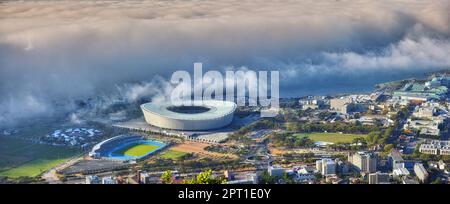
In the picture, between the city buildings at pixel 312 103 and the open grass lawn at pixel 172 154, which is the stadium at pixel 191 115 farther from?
the open grass lawn at pixel 172 154

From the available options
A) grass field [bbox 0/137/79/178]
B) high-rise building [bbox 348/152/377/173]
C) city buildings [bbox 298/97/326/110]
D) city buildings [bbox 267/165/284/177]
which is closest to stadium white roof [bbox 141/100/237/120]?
city buildings [bbox 298/97/326/110]

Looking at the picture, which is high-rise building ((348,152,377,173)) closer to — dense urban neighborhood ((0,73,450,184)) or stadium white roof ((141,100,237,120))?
dense urban neighborhood ((0,73,450,184))

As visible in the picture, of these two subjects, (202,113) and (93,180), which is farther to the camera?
(202,113)

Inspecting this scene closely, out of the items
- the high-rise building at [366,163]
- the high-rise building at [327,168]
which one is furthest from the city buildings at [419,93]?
the high-rise building at [327,168]

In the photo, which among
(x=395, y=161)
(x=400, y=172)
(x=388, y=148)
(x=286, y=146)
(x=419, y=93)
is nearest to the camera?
(x=400, y=172)

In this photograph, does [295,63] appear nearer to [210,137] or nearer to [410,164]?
[210,137]

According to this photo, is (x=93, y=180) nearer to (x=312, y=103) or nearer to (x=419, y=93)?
(x=312, y=103)

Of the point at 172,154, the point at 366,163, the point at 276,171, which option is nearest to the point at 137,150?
the point at 172,154
